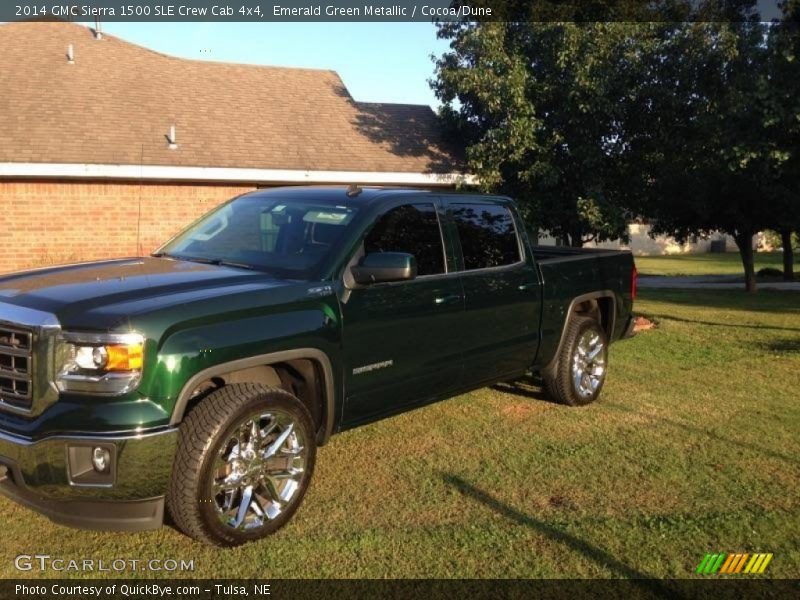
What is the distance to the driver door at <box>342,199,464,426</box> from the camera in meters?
4.39

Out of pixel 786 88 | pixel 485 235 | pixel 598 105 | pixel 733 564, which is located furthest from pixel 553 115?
pixel 733 564

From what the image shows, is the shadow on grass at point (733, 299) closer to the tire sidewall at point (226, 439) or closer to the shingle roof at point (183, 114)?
the shingle roof at point (183, 114)

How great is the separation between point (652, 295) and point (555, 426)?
12.1 m

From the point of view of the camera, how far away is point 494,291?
17.8 ft

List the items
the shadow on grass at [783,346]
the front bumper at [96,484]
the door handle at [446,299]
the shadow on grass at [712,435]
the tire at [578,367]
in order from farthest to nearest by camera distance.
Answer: the shadow on grass at [783,346], the tire at [578,367], the shadow on grass at [712,435], the door handle at [446,299], the front bumper at [96,484]

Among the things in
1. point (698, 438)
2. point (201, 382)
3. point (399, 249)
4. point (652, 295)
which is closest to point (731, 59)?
point (652, 295)

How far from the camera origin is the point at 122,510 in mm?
3396

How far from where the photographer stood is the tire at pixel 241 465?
355cm

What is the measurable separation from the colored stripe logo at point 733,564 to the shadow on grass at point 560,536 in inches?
12.5

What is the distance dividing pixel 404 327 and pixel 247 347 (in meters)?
1.22

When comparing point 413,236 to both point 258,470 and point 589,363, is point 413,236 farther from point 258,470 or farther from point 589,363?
point 589,363

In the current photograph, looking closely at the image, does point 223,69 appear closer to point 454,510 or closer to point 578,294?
point 578,294

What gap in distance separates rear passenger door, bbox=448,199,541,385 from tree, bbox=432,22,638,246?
5.87 m

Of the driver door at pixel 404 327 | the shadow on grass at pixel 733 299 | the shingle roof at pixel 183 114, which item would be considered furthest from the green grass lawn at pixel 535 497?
the shingle roof at pixel 183 114
